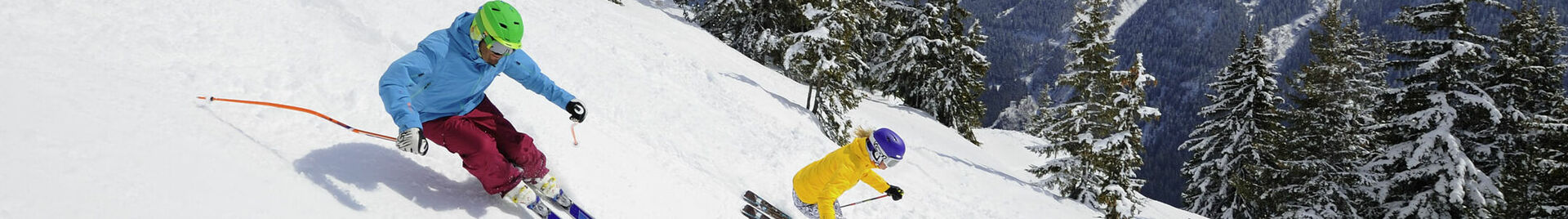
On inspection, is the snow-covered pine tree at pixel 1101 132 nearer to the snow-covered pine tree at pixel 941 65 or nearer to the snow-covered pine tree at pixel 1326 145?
the snow-covered pine tree at pixel 1326 145

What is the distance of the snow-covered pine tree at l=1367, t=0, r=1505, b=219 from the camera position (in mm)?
17938

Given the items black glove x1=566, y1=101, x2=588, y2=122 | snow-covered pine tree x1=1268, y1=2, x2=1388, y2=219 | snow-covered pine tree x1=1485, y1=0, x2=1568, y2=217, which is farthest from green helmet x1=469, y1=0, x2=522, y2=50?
snow-covered pine tree x1=1268, y1=2, x2=1388, y2=219

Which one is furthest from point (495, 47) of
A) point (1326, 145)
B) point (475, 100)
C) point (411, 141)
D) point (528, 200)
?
point (1326, 145)

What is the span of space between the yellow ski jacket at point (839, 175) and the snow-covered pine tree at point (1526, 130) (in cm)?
2032

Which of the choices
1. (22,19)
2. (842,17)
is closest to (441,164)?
(22,19)

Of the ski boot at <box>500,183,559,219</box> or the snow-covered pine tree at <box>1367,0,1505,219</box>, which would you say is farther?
the snow-covered pine tree at <box>1367,0,1505,219</box>

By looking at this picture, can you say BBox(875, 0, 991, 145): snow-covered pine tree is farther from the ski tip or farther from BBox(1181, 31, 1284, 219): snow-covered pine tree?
the ski tip

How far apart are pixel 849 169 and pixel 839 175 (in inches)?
3.8

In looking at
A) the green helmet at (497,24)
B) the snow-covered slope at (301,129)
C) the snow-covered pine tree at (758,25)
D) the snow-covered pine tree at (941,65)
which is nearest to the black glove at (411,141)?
the snow-covered slope at (301,129)

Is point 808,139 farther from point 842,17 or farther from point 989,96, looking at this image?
point 989,96

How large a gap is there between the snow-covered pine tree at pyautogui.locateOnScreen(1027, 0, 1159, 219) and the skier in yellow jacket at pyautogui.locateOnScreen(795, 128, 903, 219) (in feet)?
36.2

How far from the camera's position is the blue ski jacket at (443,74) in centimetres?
390

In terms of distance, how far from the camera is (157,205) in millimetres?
3344

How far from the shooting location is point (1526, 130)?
1855 centimetres
